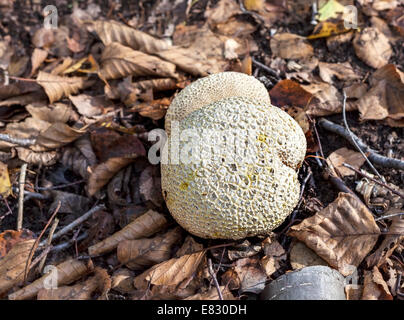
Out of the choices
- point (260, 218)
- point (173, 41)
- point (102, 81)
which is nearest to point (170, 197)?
point (260, 218)

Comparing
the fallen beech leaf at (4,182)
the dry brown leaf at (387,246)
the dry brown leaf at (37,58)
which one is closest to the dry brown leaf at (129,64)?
the dry brown leaf at (37,58)

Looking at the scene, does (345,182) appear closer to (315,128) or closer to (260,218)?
(315,128)

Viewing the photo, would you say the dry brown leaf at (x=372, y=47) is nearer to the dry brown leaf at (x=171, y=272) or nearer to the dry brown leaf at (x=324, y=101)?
the dry brown leaf at (x=324, y=101)

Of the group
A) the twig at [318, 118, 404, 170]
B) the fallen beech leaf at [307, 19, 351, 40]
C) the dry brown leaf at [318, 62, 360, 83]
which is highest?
the fallen beech leaf at [307, 19, 351, 40]

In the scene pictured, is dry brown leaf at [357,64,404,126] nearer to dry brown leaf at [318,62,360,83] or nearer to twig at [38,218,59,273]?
dry brown leaf at [318,62,360,83]

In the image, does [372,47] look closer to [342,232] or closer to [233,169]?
[342,232]

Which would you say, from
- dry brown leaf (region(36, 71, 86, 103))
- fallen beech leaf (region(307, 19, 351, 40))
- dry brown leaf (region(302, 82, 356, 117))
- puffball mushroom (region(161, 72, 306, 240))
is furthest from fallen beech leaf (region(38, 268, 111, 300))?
fallen beech leaf (region(307, 19, 351, 40))

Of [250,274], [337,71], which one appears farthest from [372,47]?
[250,274]
